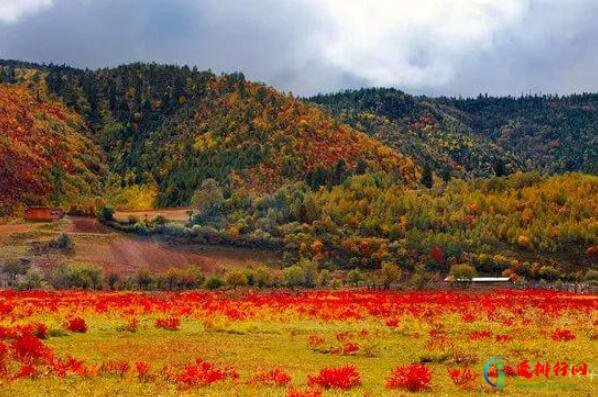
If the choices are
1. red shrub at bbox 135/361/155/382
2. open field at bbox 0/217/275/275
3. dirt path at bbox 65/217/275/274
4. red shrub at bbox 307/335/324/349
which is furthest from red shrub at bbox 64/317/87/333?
dirt path at bbox 65/217/275/274

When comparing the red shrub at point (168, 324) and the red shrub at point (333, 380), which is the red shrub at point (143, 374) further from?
the red shrub at point (168, 324)

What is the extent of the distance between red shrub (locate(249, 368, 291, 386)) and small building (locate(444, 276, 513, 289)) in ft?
254

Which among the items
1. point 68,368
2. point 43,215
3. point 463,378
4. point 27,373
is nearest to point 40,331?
point 68,368

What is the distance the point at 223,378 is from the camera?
19.7m

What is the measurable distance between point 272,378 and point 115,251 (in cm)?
10470

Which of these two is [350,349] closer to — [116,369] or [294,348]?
[294,348]

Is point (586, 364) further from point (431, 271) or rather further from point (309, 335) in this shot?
point (431, 271)

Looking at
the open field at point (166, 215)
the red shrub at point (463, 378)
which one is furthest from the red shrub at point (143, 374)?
the open field at point (166, 215)

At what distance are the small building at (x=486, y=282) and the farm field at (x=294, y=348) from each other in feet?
165

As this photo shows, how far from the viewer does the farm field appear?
18.9 metres

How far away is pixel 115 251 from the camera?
394 ft

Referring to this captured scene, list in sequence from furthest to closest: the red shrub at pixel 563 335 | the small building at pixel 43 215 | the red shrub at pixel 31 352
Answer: the small building at pixel 43 215 → the red shrub at pixel 563 335 → the red shrub at pixel 31 352

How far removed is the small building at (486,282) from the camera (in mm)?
96375


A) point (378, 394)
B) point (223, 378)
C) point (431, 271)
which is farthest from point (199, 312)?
point (431, 271)
